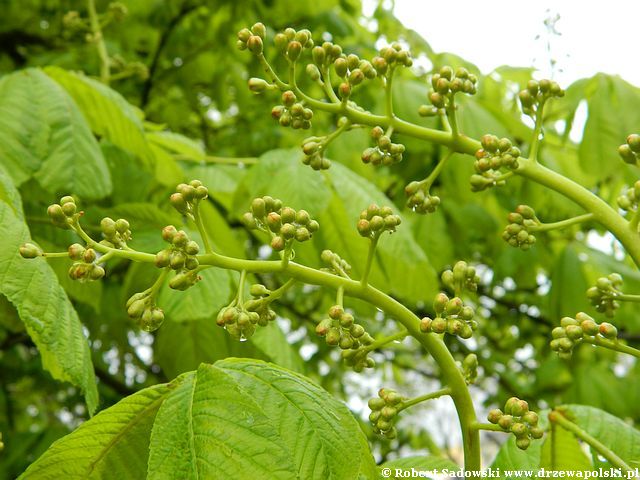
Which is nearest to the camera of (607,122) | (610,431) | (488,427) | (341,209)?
(488,427)

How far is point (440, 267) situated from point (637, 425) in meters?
2.21

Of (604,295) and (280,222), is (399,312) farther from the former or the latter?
(604,295)

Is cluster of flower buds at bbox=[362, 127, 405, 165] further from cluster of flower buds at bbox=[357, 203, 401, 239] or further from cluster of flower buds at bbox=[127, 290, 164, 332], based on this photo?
cluster of flower buds at bbox=[127, 290, 164, 332]

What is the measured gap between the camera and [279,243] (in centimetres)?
136

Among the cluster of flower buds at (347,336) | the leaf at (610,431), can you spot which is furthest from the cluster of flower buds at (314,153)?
the leaf at (610,431)

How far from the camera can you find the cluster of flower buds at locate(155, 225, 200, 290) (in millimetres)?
1320

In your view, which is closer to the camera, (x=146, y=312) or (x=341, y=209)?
(x=146, y=312)

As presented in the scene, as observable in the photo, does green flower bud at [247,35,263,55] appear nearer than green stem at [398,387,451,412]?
No

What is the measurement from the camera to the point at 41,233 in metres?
2.55

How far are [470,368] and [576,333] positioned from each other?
21cm

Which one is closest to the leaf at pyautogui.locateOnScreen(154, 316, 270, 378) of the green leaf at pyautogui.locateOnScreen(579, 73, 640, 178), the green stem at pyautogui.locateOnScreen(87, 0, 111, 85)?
the green stem at pyautogui.locateOnScreen(87, 0, 111, 85)

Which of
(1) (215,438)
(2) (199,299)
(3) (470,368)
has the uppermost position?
(3) (470,368)

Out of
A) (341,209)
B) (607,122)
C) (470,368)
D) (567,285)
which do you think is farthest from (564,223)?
(567,285)

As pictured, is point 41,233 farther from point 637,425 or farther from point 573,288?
point 637,425
